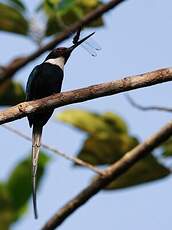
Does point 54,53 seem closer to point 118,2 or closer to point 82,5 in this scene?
point 82,5

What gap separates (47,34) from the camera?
3.35m

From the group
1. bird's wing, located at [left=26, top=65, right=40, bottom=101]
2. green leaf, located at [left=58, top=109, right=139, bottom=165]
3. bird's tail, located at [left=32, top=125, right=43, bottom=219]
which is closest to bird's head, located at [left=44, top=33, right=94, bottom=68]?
bird's wing, located at [left=26, top=65, right=40, bottom=101]

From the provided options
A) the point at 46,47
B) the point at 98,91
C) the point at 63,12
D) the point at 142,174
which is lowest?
the point at 142,174

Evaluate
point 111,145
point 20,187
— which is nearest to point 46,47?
point 20,187

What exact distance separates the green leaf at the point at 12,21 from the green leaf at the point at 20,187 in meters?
0.76

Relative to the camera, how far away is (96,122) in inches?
136

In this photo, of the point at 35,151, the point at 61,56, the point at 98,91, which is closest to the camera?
the point at 98,91

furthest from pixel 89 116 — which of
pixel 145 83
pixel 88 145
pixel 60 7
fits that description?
pixel 145 83

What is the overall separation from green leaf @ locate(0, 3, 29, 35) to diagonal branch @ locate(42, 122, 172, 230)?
84cm

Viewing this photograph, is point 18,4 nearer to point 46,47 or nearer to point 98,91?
point 98,91

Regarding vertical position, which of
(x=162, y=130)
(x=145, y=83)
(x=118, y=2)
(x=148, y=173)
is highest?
(x=118, y=2)

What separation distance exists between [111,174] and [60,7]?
905mm

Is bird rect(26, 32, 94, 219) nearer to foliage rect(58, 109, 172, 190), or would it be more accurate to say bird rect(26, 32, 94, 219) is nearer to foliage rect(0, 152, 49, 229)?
foliage rect(58, 109, 172, 190)

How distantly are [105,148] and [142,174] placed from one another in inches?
9.6
